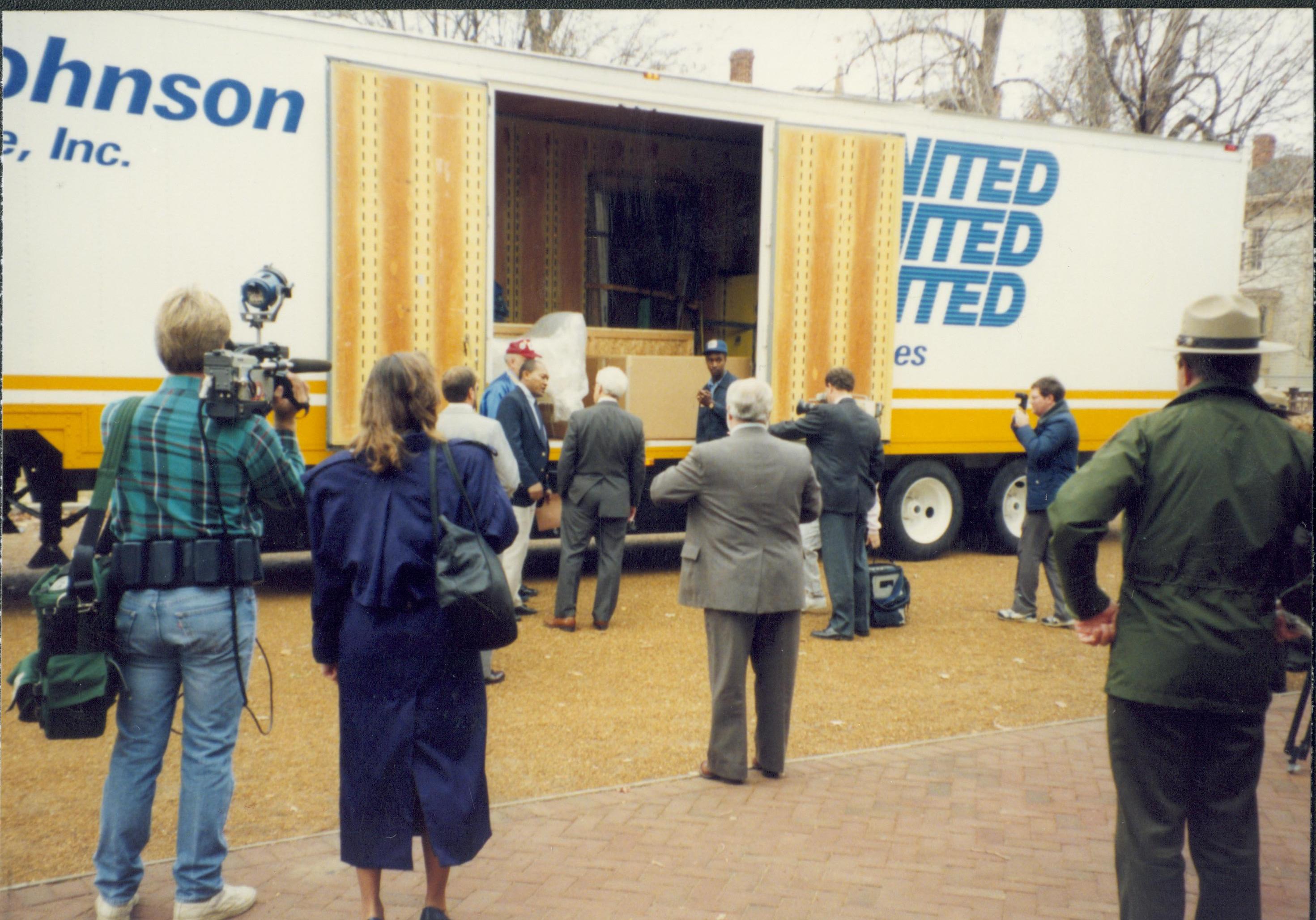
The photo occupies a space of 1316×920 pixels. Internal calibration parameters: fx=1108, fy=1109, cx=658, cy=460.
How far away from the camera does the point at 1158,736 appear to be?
2904 millimetres

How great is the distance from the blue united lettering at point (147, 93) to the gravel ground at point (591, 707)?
324 centimetres

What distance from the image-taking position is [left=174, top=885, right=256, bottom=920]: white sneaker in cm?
328

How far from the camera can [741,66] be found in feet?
55.9

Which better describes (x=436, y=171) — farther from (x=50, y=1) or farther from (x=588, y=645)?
(x=50, y=1)

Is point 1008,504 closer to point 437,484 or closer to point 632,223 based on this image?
point 632,223

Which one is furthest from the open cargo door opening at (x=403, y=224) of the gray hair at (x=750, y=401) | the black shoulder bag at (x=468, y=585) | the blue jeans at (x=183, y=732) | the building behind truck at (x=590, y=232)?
the black shoulder bag at (x=468, y=585)

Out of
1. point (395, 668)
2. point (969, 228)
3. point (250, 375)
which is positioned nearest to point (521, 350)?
point (250, 375)

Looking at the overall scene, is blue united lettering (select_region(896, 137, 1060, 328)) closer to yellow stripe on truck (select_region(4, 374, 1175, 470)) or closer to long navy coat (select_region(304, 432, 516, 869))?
yellow stripe on truck (select_region(4, 374, 1175, 470))

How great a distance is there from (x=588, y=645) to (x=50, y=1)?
4.70m

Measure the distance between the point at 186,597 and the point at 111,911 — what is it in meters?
0.97

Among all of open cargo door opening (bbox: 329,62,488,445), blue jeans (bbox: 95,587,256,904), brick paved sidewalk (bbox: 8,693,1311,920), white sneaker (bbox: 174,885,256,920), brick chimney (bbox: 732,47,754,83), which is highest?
brick chimney (bbox: 732,47,754,83)

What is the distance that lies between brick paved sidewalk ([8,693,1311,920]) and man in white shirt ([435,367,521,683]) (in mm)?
1552

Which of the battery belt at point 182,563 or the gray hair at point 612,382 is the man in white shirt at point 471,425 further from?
the battery belt at point 182,563

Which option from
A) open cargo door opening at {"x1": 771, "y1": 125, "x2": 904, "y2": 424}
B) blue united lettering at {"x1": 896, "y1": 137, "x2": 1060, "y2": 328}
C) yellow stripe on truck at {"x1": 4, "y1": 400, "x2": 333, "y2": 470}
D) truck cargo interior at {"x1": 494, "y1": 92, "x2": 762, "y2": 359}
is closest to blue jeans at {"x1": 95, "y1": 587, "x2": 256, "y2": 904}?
yellow stripe on truck at {"x1": 4, "y1": 400, "x2": 333, "y2": 470}
